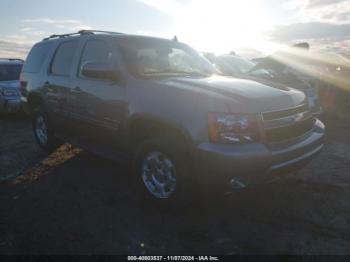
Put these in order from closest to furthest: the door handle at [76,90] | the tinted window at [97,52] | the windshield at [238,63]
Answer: the tinted window at [97,52], the door handle at [76,90], the windshield at [238,63]

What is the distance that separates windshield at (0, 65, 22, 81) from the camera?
1091cm

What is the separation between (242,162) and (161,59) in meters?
2.11

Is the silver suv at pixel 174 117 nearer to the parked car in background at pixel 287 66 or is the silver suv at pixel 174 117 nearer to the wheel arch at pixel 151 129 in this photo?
the wheel arch at pixel 151 129

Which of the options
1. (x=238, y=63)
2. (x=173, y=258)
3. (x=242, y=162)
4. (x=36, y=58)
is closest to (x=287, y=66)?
(x=238, y=63)

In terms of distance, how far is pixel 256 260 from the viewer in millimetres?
3086

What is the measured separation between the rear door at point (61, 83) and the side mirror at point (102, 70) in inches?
40.4

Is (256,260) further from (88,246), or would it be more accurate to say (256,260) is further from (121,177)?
(121,177)

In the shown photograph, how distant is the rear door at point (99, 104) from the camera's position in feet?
14.4

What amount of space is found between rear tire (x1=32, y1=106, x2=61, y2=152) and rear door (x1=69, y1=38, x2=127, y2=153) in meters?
1.23

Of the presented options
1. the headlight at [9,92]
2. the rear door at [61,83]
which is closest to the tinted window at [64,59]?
the rear door at [61,83]

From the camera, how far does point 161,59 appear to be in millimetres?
4781

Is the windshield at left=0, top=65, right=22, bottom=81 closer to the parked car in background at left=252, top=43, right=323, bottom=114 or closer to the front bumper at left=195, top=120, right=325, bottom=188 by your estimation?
the parked car in background at left=252, top=43, right=323, bottom=114

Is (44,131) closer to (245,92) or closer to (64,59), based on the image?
(64,59)

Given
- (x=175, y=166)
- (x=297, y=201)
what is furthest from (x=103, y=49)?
(x=297, y=201)
